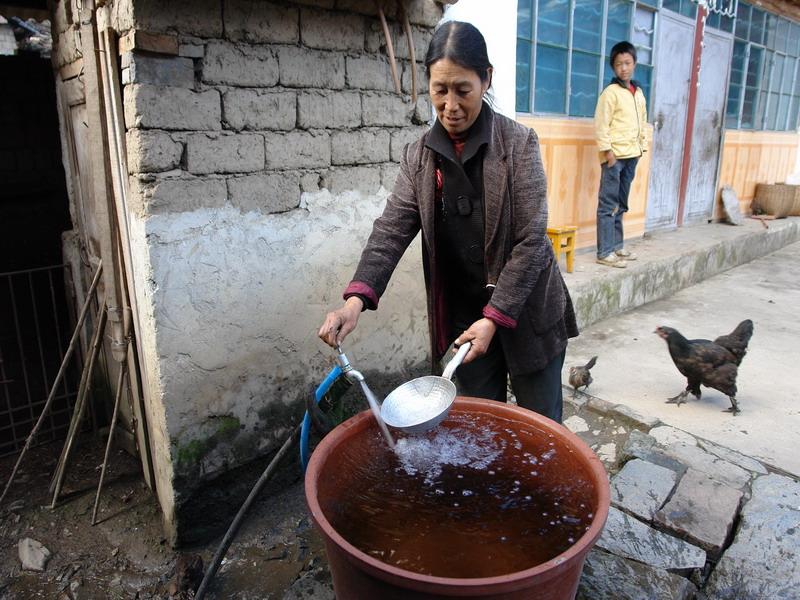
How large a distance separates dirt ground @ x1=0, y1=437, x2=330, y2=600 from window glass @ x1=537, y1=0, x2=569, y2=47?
4.43m

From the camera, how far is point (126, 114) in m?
Answer: 2.32

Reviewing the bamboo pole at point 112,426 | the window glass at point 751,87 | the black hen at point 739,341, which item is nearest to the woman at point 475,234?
the bamboo pole at point 112,426

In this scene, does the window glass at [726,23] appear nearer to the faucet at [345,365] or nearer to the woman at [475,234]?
the woman at [475,234]

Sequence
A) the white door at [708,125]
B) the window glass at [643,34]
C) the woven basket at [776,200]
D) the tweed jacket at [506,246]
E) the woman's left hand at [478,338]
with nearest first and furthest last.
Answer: the woman's left hand at [478,338], the tweed jacket at [506,246], the window glass at [643,34], the white door at [708,125], the woven basket at [776,200]

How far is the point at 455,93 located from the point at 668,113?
6.37 meters

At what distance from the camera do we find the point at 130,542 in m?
2.76

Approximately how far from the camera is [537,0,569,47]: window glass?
17.5 ft

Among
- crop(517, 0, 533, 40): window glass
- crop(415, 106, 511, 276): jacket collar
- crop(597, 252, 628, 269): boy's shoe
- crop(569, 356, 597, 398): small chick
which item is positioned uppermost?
crop(517, 0, 533, 40): window glass

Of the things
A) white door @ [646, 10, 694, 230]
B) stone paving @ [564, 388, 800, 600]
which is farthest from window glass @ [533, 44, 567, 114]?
stone paving @ [564, 388, 800, 600]

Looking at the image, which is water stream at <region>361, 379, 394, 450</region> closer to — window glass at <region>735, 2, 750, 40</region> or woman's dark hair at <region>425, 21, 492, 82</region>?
woman's dark hair at <region>425, 21, 492, 82</region>

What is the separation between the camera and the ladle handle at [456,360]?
1.82 metres

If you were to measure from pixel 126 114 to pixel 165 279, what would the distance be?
2.16 feet

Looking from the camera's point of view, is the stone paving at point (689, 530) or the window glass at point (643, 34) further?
the window glass at point (643, 34)

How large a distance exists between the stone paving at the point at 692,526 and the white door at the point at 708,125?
19.3 feet
